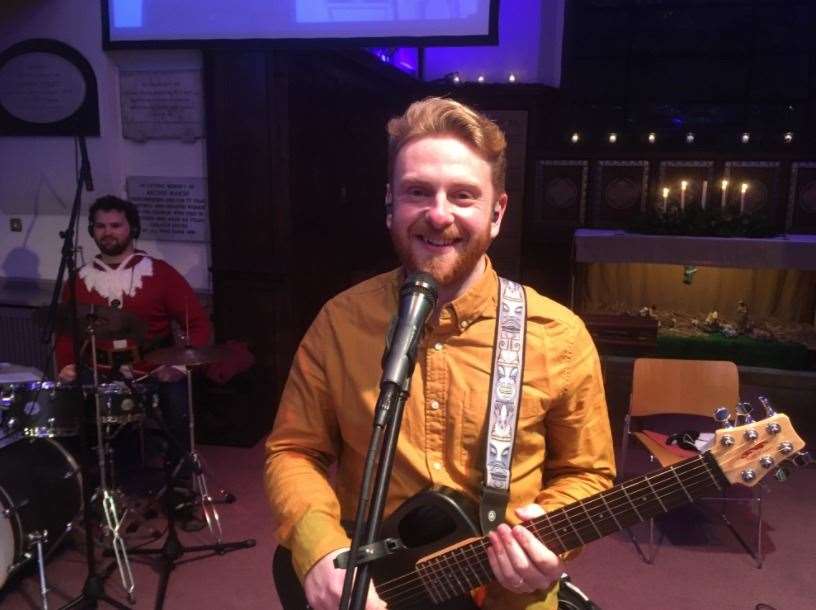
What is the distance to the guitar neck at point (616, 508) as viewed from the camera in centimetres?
141

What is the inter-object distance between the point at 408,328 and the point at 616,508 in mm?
682

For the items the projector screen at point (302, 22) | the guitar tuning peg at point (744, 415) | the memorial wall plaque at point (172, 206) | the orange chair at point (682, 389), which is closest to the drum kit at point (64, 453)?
the memorial wall plaque at point (172, 206)

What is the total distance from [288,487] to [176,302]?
8.43 ft

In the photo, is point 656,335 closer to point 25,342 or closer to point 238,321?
point 238,321

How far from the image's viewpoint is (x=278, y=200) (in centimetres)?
446

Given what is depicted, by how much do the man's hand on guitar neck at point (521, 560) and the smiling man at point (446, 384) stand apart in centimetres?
4

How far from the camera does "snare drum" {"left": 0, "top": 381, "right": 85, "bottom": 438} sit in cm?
293

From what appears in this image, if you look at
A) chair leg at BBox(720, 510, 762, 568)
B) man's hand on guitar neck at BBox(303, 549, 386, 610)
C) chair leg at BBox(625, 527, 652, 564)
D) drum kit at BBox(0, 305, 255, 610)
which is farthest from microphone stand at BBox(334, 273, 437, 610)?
chair leg at BBox(720, 510, 762, 568)

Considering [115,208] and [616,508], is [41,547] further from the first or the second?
[616,508]

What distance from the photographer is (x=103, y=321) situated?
3.00 m

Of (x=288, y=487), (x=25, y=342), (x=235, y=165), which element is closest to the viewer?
(x=288, y=487)

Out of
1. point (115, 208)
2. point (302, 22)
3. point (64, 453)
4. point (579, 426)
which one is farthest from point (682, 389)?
point (115, 208)

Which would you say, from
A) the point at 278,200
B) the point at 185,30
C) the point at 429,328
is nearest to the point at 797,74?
the point at 278,200

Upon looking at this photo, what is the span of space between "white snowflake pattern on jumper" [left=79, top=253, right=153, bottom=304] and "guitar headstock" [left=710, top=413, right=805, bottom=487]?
10.6ft
